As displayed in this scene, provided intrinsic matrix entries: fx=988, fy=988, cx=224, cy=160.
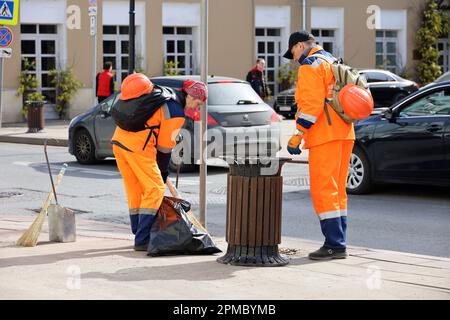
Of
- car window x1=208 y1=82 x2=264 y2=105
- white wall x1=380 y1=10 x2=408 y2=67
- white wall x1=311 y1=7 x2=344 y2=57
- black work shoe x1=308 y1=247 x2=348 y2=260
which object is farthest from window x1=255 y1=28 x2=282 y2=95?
black work shoe x1=308 y1=247 x2=348 y2=260

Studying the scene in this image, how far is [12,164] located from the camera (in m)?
17.4

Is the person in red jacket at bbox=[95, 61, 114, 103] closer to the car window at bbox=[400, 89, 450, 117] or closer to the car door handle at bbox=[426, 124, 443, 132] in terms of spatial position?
the car window at bbox=[400, 89, 450, 117]

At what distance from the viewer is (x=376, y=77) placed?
1197 inches

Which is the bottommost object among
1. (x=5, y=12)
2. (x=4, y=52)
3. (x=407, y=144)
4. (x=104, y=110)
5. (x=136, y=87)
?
(x=407, y=144)

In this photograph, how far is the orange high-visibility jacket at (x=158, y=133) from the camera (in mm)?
8742

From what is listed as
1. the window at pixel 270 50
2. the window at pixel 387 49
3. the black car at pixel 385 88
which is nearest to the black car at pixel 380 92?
the black car at pixel 385 88

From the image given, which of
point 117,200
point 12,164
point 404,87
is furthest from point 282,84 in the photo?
point 117,200

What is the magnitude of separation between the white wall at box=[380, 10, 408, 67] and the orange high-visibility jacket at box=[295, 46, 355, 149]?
2859cm

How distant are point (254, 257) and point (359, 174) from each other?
219 inches

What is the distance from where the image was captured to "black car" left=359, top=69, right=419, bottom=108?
2992 centimetres

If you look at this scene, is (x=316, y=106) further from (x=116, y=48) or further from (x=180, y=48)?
(x=180, y=48)

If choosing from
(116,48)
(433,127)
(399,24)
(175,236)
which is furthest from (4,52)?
(399,24)

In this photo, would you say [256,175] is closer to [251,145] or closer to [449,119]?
[449,119]
